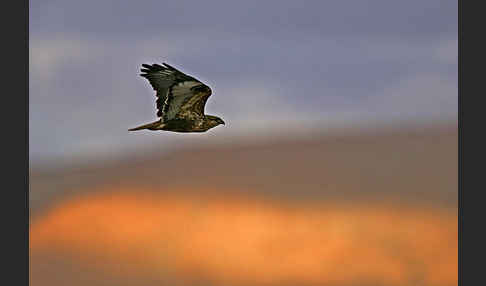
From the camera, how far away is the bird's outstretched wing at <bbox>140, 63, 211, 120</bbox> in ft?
96.8

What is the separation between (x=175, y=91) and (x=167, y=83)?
0.30m

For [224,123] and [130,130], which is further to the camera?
[224,123]

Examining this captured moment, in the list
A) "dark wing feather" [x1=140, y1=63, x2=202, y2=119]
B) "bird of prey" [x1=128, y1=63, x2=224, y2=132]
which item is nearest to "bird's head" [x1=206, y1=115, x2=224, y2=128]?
"bird of prey" [x1=128, y1=63, x2=224, y2=132]

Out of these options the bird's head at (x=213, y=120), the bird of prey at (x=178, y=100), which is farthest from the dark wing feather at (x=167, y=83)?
the bird's head at (x=213, y=120)

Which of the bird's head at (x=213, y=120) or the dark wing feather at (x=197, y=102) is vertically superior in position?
the dark wing feather at (x=197, y=102)

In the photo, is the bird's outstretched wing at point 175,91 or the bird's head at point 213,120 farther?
the bird's head at point 213,120

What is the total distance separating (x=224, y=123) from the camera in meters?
31.0

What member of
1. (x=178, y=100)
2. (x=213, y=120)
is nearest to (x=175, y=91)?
(x=178, y=100)

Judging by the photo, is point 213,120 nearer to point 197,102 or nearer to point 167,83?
point 197,102

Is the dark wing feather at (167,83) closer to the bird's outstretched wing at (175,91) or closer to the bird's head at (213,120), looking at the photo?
the bird's outstretched wing at (175,91)

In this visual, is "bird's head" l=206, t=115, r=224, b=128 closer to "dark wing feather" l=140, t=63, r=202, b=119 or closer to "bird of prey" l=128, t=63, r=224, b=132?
"bird of prey" l=128, t=63, r=224, b=132

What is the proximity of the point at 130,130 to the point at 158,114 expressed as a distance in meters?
1.21

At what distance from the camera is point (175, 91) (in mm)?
29797

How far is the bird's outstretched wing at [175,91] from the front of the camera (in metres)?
29.5
